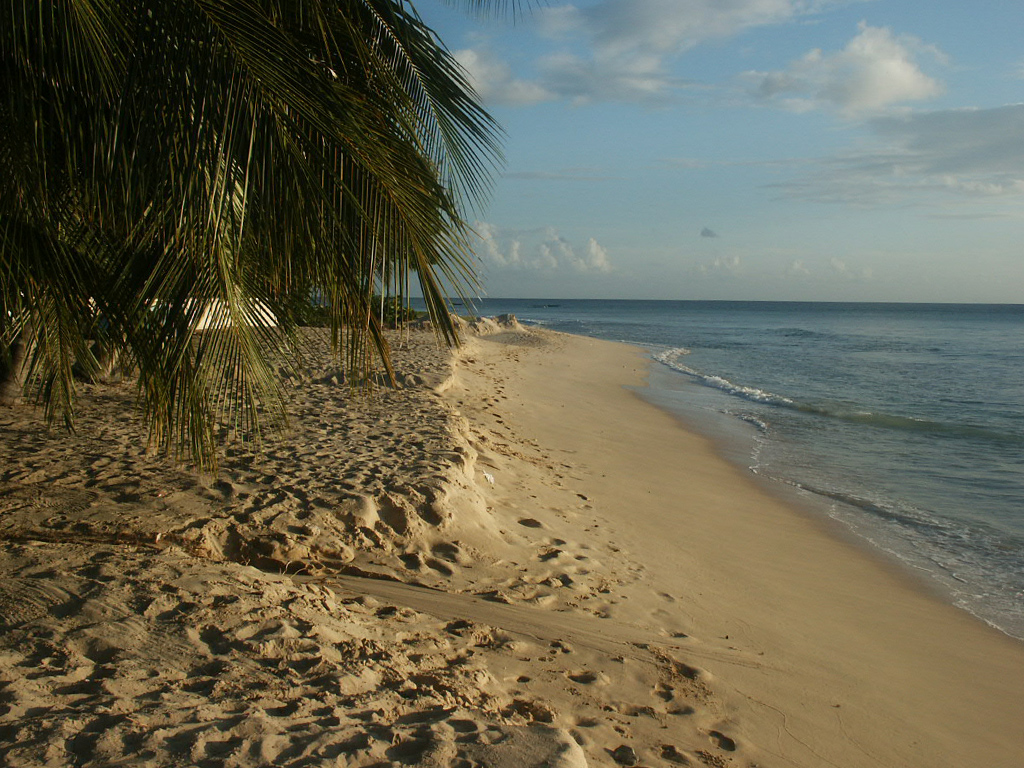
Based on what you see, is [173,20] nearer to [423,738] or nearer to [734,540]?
[423,738]

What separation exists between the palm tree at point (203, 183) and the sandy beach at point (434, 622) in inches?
35.7

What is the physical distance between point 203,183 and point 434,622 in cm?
252

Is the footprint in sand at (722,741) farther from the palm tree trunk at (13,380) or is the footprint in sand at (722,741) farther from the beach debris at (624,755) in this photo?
the palm tree trunk at (13,380)

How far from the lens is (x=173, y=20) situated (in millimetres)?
2949

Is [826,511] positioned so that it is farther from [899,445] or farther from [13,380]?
[13,380]

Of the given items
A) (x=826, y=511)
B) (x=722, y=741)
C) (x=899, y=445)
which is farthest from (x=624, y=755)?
(x=899, y=445)

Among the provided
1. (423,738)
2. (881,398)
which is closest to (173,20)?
(423,738)

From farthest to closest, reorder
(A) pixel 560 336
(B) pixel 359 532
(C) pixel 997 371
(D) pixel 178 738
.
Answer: (A) pixel 560 336 < (C) pixel 997 371 < (B) pixel 359 532 < (D) pixel 178 738

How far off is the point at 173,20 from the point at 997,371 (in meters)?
26.6

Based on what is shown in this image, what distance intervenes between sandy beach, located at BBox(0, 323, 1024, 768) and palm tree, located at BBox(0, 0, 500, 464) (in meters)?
0.91

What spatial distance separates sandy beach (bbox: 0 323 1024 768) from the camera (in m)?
2.89

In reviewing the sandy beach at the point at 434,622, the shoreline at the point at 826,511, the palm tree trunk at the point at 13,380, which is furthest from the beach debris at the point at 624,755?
the palm tree trunk at the point at 13,380

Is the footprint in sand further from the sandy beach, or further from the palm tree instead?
the palm tree

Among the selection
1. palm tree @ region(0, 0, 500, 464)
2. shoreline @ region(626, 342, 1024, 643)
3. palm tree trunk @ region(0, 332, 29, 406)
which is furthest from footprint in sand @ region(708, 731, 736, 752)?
palm tree trunk @ region(0, 332, 29, 406)
